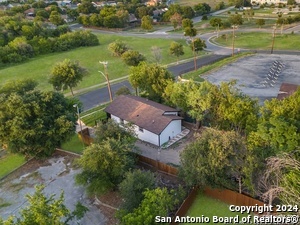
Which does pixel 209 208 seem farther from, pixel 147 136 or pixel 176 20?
pixel 176 20

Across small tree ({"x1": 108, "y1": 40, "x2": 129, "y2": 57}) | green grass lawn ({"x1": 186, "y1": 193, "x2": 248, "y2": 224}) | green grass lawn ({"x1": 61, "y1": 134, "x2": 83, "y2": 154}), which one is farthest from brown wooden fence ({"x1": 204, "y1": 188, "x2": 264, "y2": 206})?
small tree ({"x1": 108, "y1": 40, "x2": 129, "y2": 57})

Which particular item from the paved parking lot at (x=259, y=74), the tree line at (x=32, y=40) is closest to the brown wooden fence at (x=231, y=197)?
the paved parking lot at (x=259, y=74)

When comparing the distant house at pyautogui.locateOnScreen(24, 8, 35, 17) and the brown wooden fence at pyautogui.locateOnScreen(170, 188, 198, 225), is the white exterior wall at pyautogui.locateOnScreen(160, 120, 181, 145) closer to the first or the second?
the brown wooden fence at pyautogui.locateOnScreen(170, 188, 198, 225)

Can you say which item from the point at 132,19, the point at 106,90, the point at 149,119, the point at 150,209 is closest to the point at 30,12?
the point at 132,19

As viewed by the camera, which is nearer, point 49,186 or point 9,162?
point 49,186

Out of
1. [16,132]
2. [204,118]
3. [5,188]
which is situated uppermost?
[16,132]

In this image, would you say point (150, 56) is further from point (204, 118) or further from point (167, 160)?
point (167, 160)

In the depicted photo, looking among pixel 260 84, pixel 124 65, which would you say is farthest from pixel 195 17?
pixel 260 84

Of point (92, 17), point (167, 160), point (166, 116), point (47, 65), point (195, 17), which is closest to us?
point (167, 160)
